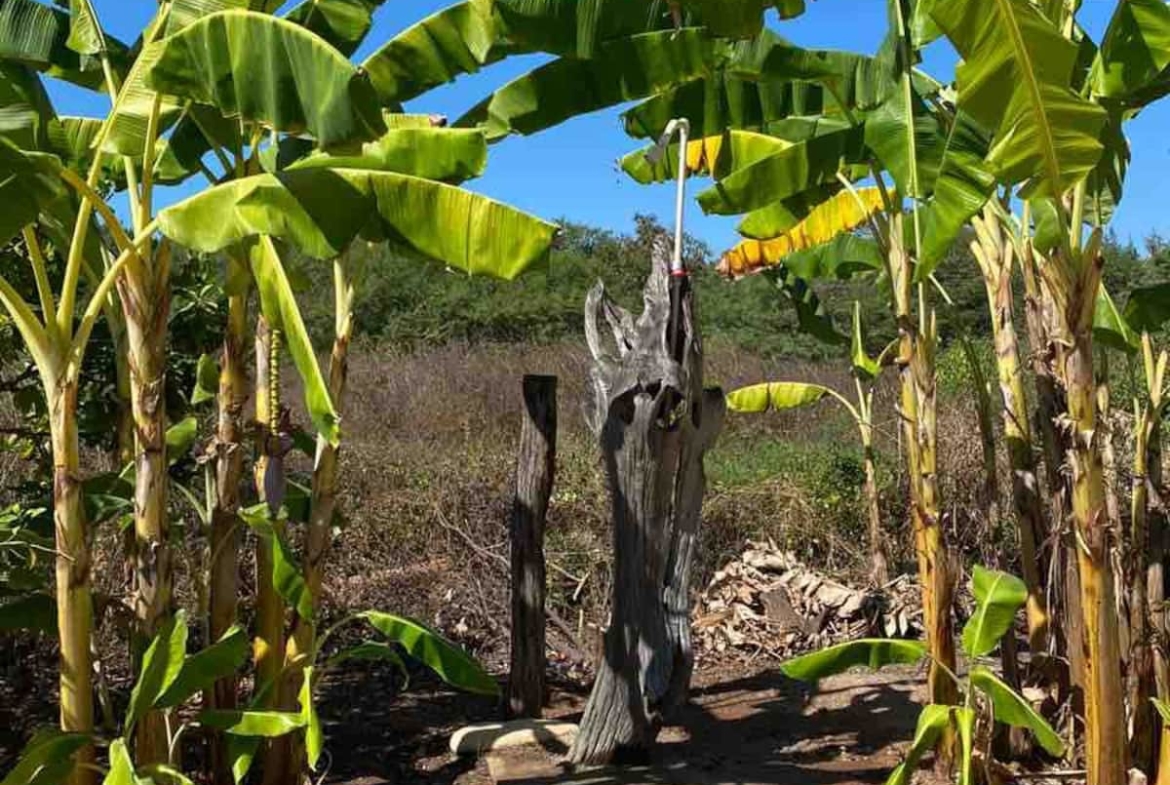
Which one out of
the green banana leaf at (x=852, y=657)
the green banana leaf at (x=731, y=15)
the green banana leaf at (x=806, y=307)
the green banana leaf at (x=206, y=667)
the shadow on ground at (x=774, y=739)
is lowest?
the shadow on ground at (x=774, y=739)

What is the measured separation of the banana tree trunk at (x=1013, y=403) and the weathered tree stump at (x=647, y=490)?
51.4 inches

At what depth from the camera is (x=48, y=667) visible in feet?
20.9

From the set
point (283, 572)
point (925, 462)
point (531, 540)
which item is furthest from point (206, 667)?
point (925, 462)

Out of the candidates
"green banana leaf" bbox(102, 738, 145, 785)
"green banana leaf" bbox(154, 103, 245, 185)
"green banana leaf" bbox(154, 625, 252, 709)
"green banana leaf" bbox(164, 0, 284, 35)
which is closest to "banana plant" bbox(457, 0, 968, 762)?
"green banana leaf" bbox(154, 103, 245, 185)

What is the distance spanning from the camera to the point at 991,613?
4.18 meters

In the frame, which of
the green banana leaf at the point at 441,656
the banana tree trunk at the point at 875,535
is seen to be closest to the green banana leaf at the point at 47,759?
the green banana leaf at the point at 441,656

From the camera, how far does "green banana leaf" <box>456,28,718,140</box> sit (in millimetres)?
4848

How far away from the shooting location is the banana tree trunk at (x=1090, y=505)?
3.90 meters

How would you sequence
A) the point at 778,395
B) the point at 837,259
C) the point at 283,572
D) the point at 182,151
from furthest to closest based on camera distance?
the point at 778,395 < the point at 837,259 < the point at 182,151 < the point at 283,572

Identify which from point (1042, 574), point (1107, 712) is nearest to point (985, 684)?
point (1107, 712)

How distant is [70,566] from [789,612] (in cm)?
524

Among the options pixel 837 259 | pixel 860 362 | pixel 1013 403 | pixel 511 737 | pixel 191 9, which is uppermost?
pixel 191 9

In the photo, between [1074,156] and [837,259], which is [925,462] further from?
[837,259]

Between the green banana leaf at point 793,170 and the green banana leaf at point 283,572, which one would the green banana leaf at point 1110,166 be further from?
the green banana leaf at point 283,572
